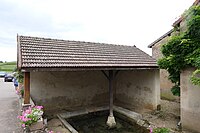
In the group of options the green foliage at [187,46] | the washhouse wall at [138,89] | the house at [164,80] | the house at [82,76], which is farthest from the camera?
the house at [164,80]

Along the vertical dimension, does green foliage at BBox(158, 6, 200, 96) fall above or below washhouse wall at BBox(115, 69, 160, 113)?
above

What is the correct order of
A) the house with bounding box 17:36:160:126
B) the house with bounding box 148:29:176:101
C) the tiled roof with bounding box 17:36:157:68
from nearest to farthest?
the tiled roof with bounding box 17:36:157:68, the house with bounding box 17:36:160:126, the house with bounding box 148:29:176:101

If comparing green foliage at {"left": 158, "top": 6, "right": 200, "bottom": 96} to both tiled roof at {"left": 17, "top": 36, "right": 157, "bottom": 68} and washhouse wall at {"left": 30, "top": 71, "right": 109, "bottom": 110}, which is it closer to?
tiled roof at {"left": 17, "top": 36, "right": 157, "bottom": 68}

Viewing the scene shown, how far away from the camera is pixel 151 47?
1288 centimetres

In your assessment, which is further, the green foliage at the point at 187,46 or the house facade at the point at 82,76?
the house facade at the point at 82,76

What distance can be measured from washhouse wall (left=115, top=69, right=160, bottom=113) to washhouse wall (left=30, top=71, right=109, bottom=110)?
1217mm

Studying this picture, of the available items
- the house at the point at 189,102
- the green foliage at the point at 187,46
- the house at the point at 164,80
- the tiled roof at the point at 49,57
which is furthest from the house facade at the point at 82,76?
the house at the point at 164,80

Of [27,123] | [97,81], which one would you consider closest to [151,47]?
[97,81]

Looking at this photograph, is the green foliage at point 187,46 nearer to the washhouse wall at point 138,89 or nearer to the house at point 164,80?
the washhouse wall at point 138,89

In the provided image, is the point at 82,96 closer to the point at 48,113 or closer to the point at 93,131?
the point at 48,113

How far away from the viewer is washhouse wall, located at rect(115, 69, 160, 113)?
8633 mm

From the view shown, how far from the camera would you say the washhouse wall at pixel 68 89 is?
26.9ft

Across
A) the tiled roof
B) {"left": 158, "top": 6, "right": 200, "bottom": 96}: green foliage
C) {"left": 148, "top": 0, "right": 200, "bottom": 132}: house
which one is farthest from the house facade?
{"left": 148, "top": 0, "right": 200, "bottom": 132}: house

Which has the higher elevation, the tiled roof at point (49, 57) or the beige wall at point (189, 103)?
the tiled roof at point (49, 57)
